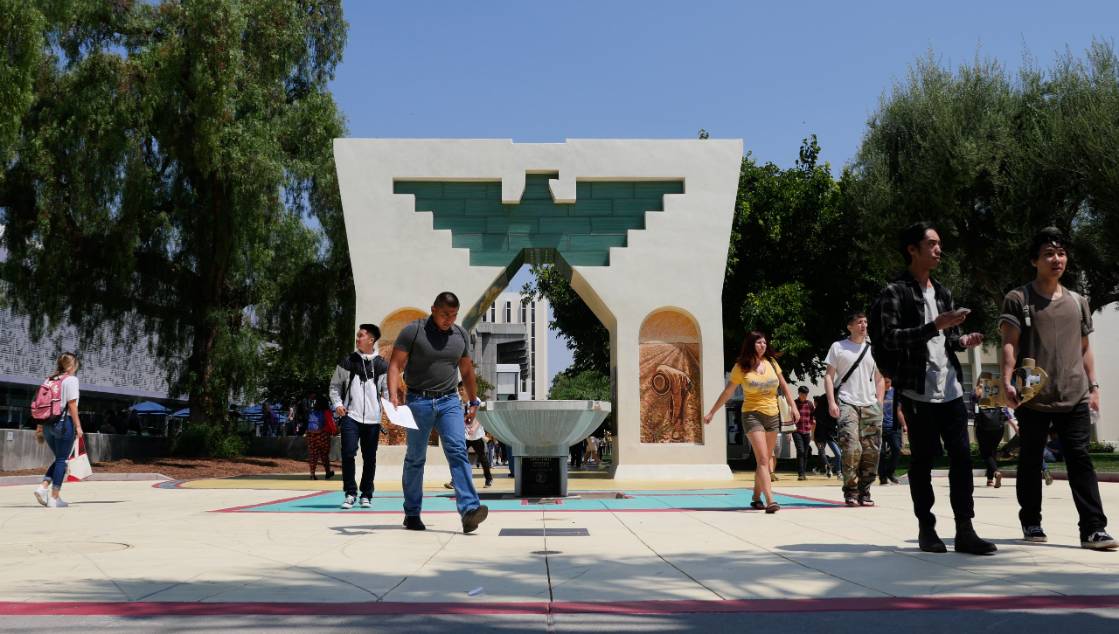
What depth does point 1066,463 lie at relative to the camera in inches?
251

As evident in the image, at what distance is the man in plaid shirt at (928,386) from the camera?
6.23 m

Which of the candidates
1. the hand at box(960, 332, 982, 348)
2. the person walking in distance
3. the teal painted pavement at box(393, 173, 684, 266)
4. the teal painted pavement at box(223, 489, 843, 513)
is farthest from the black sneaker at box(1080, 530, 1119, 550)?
the teal painted pavement at box(393, 173, 684, 266)

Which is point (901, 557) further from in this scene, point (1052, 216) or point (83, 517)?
point (1052, 216)

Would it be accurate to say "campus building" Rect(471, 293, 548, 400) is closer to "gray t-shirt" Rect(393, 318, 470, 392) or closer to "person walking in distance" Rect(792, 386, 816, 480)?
"person walking in distance" Rect(792, 386, 816, 480)

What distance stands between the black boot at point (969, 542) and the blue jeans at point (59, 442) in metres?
9.18

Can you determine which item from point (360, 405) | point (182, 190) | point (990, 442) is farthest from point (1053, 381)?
point (182, 190)

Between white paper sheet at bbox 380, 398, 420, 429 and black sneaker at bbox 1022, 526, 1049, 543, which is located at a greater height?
white paper sheet at bbox 380, 398, 420, 429

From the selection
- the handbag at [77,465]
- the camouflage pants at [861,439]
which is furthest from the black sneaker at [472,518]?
the handbag at [77,465]

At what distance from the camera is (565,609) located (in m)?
4.37

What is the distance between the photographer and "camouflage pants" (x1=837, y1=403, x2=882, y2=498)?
33.8 feet

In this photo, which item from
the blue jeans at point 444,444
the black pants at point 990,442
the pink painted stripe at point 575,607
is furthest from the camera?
the black pants at point 990,442

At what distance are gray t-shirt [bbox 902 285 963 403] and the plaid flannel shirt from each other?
0.09 feet

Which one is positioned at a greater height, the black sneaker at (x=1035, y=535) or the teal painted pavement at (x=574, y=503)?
the black sneaker at (x=1035, y=535)

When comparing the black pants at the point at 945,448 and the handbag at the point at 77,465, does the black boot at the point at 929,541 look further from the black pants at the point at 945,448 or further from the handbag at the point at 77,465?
the handbag at the point at 77,465
